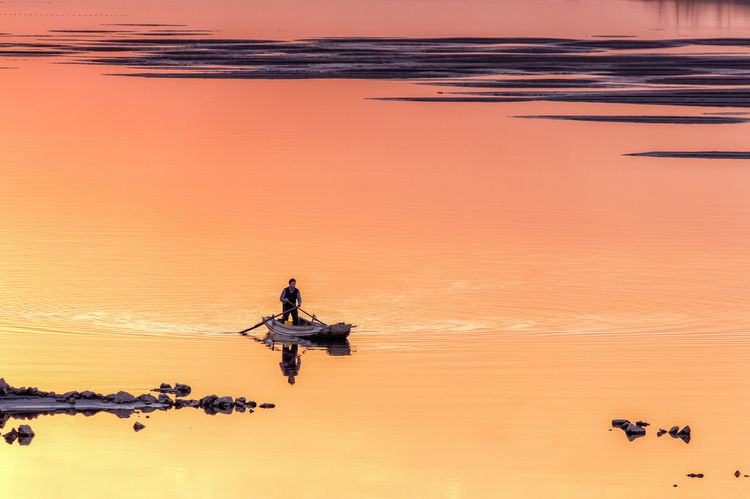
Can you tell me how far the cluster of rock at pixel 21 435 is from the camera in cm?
2006

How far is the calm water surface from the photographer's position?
19.7 m

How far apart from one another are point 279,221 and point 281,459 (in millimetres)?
18878

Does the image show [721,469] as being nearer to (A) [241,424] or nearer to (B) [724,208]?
(A) [241,424]

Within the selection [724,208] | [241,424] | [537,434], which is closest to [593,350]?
[537,434]

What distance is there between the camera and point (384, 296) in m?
29.7

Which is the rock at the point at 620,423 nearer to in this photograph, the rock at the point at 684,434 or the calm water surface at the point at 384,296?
the calm water surface at the point at 384,296

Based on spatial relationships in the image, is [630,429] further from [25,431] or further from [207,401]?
[25,431]

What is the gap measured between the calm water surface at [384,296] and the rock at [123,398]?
1.45ft

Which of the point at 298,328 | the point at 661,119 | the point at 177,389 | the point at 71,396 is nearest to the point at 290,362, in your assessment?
the point at 298,328

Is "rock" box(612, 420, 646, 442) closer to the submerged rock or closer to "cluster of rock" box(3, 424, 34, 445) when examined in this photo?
the submerged rock

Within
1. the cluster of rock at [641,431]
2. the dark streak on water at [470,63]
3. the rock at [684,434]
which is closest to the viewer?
the rock at [684,434]

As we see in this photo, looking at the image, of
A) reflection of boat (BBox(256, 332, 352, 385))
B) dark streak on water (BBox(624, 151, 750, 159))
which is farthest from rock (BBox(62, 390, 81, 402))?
dark streak on water (BBox(624, 151, 750, 159))

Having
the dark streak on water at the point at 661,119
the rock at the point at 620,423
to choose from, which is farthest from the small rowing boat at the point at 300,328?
the dark streak on water at the point at 661,119

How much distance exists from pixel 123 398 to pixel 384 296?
8877mm
